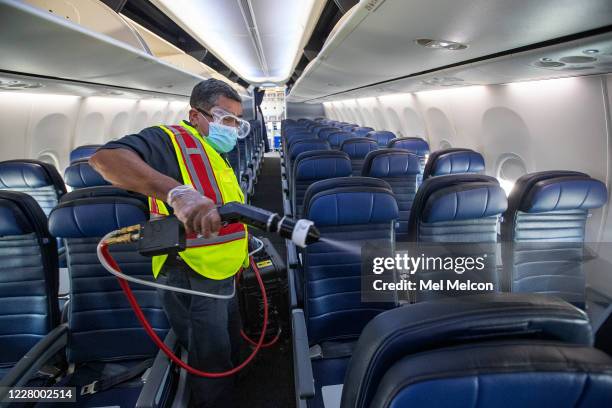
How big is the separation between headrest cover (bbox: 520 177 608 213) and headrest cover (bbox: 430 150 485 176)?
1.64 meters

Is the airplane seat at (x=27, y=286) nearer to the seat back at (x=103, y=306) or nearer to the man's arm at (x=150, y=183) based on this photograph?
the seat back at (x=103, y=306)

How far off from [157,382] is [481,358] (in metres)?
1.59

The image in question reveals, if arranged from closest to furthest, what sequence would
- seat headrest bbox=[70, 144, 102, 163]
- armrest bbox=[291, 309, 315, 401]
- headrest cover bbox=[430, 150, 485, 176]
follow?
armrest bbox=[291, 309, 315, 401], headrest cover bbox=[430, 150, 485, 176], seat headrest bbox=[70, 144, 102, 163]

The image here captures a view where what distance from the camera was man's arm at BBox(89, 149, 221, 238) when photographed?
1.05 meters

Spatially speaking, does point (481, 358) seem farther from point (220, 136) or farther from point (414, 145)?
point (414, 145)

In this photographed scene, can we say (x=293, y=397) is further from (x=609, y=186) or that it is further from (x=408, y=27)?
(x=609, y=186)

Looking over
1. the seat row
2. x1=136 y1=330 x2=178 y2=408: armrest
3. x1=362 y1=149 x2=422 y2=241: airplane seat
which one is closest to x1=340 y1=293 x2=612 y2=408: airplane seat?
the seat row

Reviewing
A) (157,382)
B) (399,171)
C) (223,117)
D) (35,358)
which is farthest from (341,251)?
(399,171)

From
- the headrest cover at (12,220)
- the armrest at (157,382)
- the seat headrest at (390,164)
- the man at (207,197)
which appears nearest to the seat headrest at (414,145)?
the seat headrest at (390,164)

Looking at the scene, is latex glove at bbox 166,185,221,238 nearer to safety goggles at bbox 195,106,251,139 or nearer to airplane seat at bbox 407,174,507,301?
safety goggles at bbox 195,106,251,139

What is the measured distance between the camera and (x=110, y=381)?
193 cm

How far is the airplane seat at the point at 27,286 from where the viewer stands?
2010 millimetres

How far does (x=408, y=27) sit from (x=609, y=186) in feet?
8.64

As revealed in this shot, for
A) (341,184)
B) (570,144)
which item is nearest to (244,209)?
(341,184)
